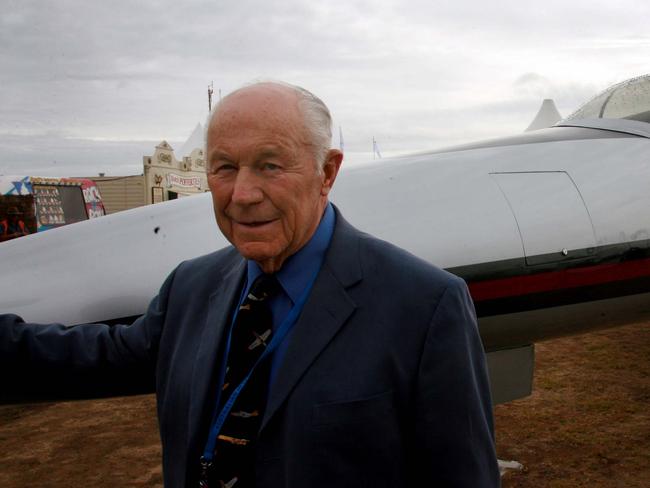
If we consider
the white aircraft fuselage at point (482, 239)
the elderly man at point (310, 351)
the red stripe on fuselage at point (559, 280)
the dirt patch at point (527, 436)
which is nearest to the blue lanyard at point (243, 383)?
the elderly man at point (310, 351)

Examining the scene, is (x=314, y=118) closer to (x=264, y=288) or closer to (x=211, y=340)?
(x=264, y=288)

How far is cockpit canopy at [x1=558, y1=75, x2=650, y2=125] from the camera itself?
466cm

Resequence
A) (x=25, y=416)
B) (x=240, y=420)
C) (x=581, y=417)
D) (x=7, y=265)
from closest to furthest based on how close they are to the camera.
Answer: (x=240, y=420)
(x=7, y=265)
(x=581, y=417)
(x=25, y=416)

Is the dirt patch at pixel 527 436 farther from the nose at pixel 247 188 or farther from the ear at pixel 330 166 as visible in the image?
the nose at pixel 247 188

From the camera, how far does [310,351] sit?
1.37 m

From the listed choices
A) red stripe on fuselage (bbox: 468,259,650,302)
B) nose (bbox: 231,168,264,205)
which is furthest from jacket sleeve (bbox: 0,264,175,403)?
red stripe on fuselage (bbox: 468,259,650,302)

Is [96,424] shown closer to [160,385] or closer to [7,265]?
[7,265]

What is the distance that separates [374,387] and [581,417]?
473cm

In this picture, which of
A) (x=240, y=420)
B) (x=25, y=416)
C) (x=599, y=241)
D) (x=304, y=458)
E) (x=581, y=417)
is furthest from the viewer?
(x=25, y=416)

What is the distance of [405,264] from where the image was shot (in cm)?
147

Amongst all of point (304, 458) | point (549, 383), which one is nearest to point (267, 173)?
point (304, 458)

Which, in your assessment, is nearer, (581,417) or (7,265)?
(7,265)

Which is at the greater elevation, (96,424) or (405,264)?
(405,264)

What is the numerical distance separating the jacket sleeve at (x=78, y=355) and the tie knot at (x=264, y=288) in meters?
0.38
